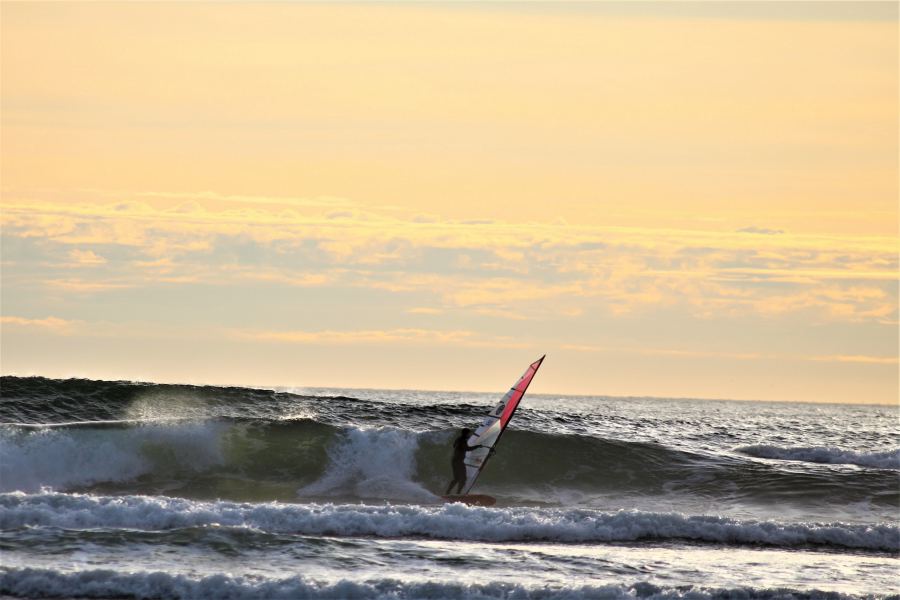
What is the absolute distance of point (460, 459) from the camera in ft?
65.0

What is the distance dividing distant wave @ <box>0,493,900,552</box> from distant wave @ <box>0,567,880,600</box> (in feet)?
8.05

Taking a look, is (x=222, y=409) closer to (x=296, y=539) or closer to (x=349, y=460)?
(x=349, y=460)

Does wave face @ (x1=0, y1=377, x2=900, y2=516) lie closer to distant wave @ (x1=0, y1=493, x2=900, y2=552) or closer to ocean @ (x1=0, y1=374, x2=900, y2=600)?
ocean @ (x1=0, y1=374, x2=900, y2=600)

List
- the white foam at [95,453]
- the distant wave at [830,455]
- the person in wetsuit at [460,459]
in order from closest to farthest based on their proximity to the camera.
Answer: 1. the white foam at [95,453]
2. the person in wetsuit at [460,459]
3. the distant wave at [830,455]

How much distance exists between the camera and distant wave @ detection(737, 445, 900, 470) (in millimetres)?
24641

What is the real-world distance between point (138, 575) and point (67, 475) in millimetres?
7905

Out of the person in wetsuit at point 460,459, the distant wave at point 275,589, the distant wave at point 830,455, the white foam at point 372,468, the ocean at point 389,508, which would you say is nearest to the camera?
the distant wave at point 275,589

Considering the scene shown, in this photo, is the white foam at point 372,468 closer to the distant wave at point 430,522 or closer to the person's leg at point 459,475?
the person's leg at point 459,475

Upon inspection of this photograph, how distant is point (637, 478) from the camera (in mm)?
20594

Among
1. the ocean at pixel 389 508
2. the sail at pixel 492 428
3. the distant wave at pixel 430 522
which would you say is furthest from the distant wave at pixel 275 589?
the sail at pixel 492 428

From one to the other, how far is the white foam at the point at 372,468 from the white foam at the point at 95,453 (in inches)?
88.0

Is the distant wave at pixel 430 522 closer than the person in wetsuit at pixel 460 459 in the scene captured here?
Yes

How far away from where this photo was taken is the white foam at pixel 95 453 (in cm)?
1758

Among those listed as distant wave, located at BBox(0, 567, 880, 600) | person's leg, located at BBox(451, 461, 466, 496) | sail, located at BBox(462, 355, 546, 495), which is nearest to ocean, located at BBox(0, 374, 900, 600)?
distant wave, located at BBox(0, 567, 880, 600)
